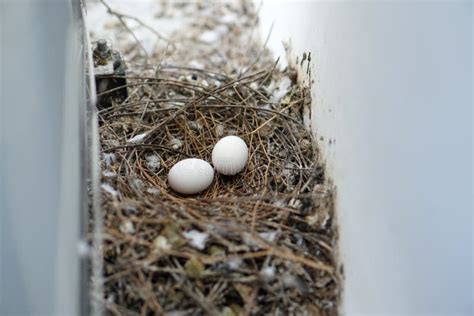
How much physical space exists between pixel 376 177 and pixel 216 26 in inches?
74.9

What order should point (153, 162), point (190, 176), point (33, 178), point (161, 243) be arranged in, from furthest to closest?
point (153, 162), point (190, 176), point (161, 243), point (33, 178)

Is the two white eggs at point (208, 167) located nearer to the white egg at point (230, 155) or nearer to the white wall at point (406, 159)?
the white egg at point (230, 155)

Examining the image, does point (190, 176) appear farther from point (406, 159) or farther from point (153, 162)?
point (406, 159)

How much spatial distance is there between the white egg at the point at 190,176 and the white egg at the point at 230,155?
0.14ft

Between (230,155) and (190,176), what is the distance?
0.14 meters

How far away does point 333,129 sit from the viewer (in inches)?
65.5

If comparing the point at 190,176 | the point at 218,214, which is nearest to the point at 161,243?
the point at 218,214

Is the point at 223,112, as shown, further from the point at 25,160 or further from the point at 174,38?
the point at 174,38

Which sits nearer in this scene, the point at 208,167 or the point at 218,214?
the point at 218,214

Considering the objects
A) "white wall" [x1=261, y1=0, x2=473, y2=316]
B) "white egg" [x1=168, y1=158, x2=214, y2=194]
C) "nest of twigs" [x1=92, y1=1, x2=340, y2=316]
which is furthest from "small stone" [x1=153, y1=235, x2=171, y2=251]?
"white wall" [x1=261, y1=0, x2=473, y2=316]

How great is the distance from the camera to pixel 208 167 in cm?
173

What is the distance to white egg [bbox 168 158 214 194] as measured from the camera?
1.70 metres

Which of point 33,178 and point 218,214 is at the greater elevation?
point 33,178

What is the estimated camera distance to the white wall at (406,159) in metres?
1.19
